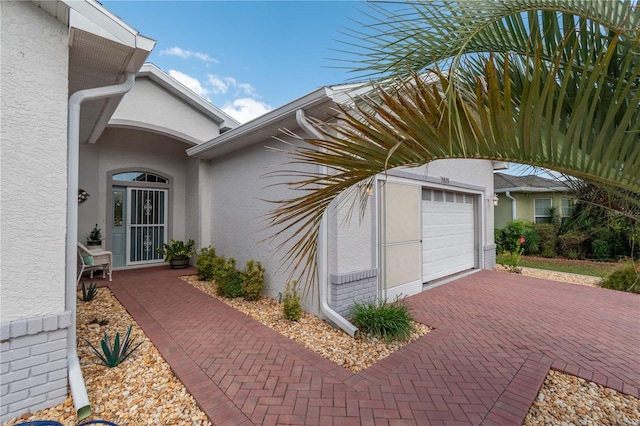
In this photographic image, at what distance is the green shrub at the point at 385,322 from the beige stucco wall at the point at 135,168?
6429 millimetres

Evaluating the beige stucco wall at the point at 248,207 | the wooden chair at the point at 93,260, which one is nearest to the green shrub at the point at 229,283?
the beige stucco wall at the point at 248,207

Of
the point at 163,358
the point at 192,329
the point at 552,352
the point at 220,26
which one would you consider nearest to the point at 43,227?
the point at 163,358

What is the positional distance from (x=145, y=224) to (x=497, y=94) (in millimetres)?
10461

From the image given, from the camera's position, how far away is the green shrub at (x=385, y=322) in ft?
14.4

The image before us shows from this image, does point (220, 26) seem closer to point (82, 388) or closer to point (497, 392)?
point (82, 388)

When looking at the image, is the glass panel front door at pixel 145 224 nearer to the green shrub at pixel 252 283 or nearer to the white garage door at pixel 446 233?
the green shrub at pixel 252 283

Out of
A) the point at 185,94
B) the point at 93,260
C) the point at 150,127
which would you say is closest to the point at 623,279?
the point at 185,94

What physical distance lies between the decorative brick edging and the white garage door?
3.67 m

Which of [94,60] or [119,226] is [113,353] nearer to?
[94,60]

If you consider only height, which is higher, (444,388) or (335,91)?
(335,91)

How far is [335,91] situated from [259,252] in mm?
3924

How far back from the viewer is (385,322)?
4.46m

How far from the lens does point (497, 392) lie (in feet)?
10.3

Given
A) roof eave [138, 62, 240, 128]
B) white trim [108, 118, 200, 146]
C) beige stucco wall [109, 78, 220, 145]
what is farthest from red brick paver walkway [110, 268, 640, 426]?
roof eave [138, 62, 240, 128]
